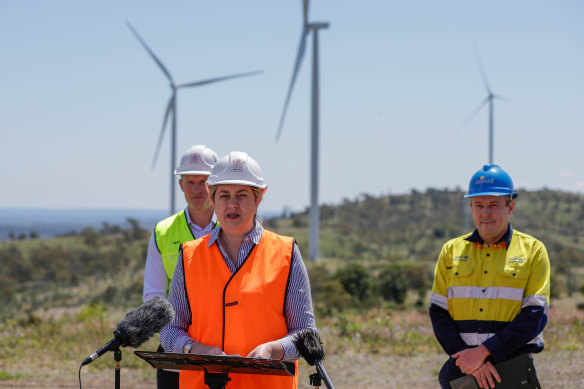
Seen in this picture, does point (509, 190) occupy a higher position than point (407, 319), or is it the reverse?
point (509, 190)

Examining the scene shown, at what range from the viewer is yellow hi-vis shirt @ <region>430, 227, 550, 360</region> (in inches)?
164

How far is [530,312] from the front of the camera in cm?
406

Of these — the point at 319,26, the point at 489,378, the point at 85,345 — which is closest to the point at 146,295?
the point at 489,378

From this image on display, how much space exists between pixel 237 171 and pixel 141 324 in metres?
0.87

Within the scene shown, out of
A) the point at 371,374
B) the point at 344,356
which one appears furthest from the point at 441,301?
the point at 344,356

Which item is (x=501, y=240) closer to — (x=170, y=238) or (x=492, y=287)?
(x=492, y=287)

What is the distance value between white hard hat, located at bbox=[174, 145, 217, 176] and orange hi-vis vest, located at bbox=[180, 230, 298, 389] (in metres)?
1.41

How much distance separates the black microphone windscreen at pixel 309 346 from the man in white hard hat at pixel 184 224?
5.44 feet

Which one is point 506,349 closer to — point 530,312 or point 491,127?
point 530,312

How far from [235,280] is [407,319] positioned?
460 inches

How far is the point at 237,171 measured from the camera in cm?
348

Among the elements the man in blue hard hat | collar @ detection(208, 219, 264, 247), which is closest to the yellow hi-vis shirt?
the man in blue hard hat

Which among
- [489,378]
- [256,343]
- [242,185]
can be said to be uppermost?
[242,185]

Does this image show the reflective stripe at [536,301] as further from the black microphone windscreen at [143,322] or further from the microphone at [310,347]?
the black microphone windscreen at [143,322]
